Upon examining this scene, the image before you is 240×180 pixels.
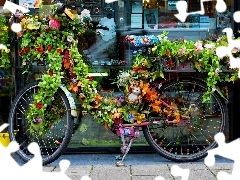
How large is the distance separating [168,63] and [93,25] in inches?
40.2

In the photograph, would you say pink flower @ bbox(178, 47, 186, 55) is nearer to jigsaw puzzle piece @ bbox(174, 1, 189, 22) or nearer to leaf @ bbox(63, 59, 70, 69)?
jigsaw puzzle piece @ bbox(174, 1, 189, 22)

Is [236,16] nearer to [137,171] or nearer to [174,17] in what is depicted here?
[174,17]

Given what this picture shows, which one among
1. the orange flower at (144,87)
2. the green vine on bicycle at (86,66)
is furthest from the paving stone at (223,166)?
the orange flower at (144,87)

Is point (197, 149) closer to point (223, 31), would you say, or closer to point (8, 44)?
point (223, 31)

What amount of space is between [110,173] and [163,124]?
2.90 feet

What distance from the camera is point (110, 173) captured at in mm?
5734

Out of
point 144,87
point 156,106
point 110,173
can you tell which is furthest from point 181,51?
point 110,173

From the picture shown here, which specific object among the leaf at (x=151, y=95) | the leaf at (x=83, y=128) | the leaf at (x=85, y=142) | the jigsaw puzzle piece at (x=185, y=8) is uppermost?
the jigsaw puzzle piece at (x=185, y=8)

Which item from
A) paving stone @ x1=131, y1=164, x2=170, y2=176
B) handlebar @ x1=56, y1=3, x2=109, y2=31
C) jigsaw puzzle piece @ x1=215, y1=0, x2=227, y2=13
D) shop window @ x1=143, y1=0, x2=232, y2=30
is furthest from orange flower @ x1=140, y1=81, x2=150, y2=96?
jigsaw puzzle piece @ x1=215, y1=0, x2=227, y2=13

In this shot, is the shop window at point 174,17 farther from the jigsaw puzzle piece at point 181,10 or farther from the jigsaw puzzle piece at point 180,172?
the jigsaw puzzle piece at point 180,172

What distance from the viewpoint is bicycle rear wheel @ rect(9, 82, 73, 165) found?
6004mm

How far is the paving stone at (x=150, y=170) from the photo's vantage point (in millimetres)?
5707

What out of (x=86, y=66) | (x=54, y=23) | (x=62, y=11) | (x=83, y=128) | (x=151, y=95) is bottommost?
(x=83, y=128)

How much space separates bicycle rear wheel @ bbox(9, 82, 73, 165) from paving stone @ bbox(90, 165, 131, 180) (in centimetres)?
48
